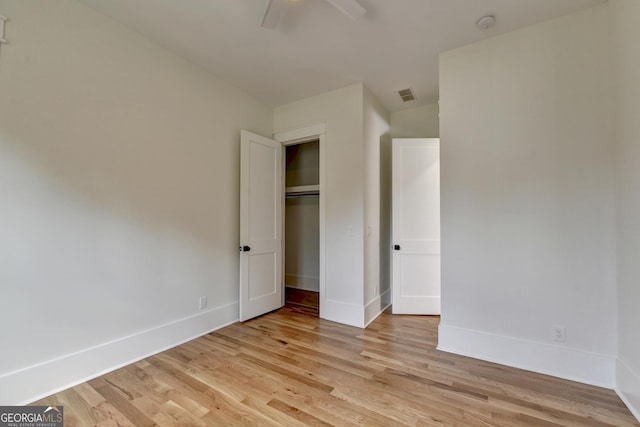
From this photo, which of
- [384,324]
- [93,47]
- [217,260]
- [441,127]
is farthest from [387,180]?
[93,47]

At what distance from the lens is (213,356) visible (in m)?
2.38

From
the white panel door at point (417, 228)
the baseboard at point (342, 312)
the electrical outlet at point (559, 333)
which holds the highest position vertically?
the white panel door at point (417, 228)

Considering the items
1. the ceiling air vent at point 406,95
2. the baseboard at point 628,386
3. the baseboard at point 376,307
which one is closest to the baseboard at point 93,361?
the baseboard at point 376,307

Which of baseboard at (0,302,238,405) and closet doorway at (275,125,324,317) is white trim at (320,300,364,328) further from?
baseboard at (0,302,238,405)

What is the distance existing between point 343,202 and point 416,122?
5.87 ft

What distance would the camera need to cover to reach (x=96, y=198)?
2100 mm

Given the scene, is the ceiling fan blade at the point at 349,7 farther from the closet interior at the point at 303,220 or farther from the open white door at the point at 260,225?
the closet interior at the point at 303,220

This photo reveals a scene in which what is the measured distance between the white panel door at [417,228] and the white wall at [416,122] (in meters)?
0.49

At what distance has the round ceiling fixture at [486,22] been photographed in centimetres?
217

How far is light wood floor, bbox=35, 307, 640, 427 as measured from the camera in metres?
1.64

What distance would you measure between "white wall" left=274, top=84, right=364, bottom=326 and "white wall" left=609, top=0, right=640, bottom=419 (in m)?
2.06

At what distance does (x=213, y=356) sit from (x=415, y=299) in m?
2.46

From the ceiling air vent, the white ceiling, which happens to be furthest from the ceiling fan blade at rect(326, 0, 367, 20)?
the ceiling air vent

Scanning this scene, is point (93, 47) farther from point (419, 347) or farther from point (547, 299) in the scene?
point (547, 299)
